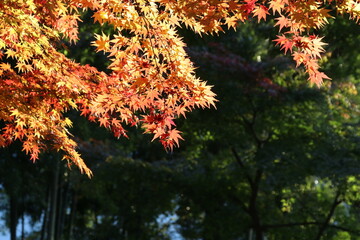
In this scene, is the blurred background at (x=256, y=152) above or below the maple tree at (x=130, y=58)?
above

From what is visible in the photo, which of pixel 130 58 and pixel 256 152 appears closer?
pixel 130 58

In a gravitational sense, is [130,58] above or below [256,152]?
below

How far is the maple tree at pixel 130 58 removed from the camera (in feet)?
14.6

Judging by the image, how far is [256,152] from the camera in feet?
40.4

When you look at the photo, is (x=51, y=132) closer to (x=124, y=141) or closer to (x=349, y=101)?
(x=349, y=101)

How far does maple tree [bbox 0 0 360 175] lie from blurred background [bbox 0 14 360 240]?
19.0ft

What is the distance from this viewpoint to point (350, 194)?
12.5 m

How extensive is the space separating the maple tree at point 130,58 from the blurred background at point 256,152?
19.0 ft

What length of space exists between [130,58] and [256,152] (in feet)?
25.6

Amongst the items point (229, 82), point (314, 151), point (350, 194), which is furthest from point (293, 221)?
point (229, 82)

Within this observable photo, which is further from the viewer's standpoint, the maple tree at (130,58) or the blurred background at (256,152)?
the blurred background at (256,152)

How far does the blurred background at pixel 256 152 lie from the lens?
1184cm

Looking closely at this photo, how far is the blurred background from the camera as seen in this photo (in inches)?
466

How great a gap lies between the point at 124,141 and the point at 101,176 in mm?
5833
